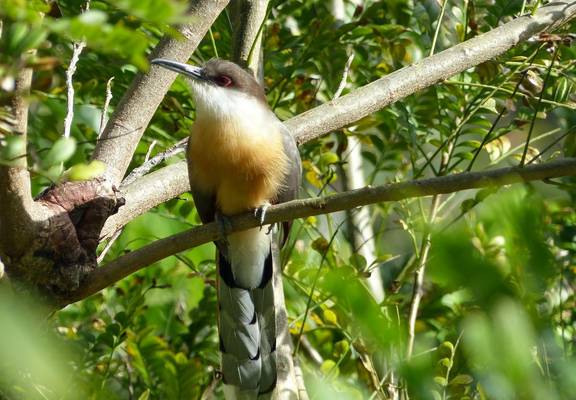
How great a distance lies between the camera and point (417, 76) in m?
3.39

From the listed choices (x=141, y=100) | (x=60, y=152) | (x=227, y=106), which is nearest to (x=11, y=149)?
(x=60, y=152)

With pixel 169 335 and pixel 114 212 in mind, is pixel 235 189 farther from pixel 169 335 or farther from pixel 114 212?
pixel 169 335

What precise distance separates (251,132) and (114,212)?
0.99 meters

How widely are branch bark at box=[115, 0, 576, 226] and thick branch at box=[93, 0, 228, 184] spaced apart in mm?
235

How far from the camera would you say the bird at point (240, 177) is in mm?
3652

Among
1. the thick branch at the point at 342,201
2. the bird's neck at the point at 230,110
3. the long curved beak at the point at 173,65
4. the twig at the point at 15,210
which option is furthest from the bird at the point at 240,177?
the twig at the point at 15,210

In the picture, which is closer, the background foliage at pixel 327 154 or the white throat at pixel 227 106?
→ the background foliage at pixel 327 154

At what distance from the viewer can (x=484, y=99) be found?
11.9 feet

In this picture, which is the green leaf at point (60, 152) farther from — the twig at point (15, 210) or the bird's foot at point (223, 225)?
the bird's foot at point (223, 225)

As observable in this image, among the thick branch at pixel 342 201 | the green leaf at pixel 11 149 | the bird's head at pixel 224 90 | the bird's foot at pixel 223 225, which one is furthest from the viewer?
the bird's head at pixel 224 90

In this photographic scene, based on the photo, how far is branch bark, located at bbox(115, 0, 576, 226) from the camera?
3.36 metres

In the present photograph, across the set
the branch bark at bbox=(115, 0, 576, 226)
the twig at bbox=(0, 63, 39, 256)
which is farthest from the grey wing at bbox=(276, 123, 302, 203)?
the twig at bbox=(0, 63, 39, 256)

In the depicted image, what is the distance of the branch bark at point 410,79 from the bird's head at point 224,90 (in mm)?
338

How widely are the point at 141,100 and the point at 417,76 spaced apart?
3.43ft
